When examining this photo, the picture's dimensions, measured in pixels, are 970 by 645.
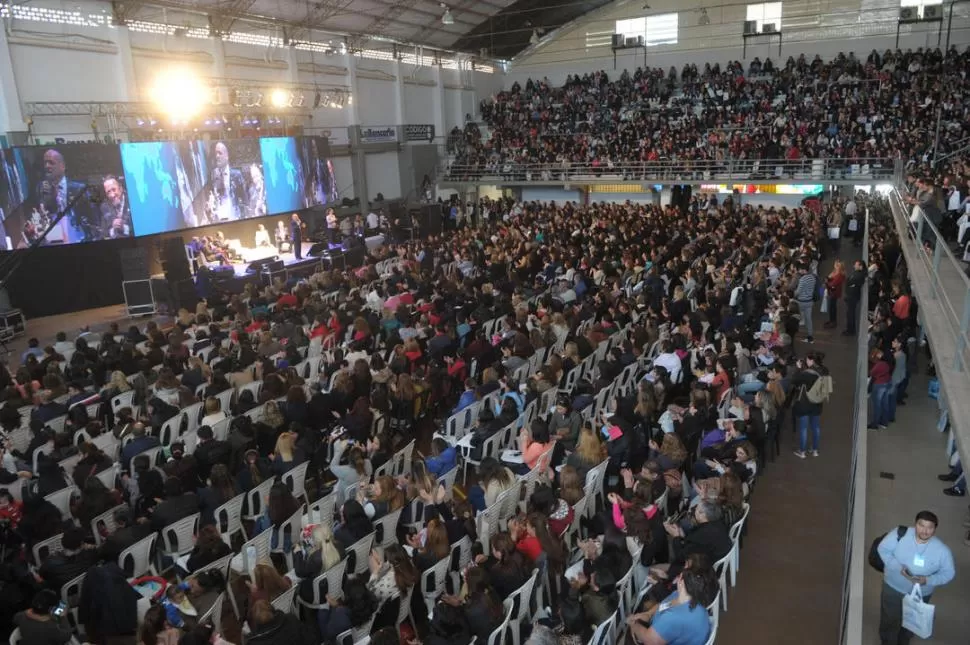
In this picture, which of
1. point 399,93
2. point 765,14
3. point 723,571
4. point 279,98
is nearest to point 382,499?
point 723,571

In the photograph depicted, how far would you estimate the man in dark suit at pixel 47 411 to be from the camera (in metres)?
7.62

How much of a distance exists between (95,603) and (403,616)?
A: 212 centimetres

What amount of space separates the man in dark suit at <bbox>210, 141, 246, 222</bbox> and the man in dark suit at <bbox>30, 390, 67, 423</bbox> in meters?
11.9

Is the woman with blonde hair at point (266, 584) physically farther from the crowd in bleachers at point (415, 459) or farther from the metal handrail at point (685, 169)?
the metal handrail at point (685, 169)

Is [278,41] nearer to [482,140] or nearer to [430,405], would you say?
[482,140]

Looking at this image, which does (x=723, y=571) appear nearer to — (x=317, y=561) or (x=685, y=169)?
(x=317, y=561)

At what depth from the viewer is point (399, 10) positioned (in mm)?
25094

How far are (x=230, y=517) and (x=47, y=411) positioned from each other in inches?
133

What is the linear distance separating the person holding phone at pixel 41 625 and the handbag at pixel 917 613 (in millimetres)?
5237

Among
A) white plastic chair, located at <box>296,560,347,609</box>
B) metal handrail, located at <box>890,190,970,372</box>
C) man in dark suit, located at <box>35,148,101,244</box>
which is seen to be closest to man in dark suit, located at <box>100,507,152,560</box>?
white plastic chair, located at <box>296,560,347,609</box>

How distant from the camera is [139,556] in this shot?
17.0 feet

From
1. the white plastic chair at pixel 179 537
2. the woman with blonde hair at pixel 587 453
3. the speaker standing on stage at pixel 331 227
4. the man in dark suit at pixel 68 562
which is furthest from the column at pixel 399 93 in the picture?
the man in dark suit at pixel 68 562

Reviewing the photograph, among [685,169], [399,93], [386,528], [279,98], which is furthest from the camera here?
[399,93]

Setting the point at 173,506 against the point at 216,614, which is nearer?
the point at 216,614
